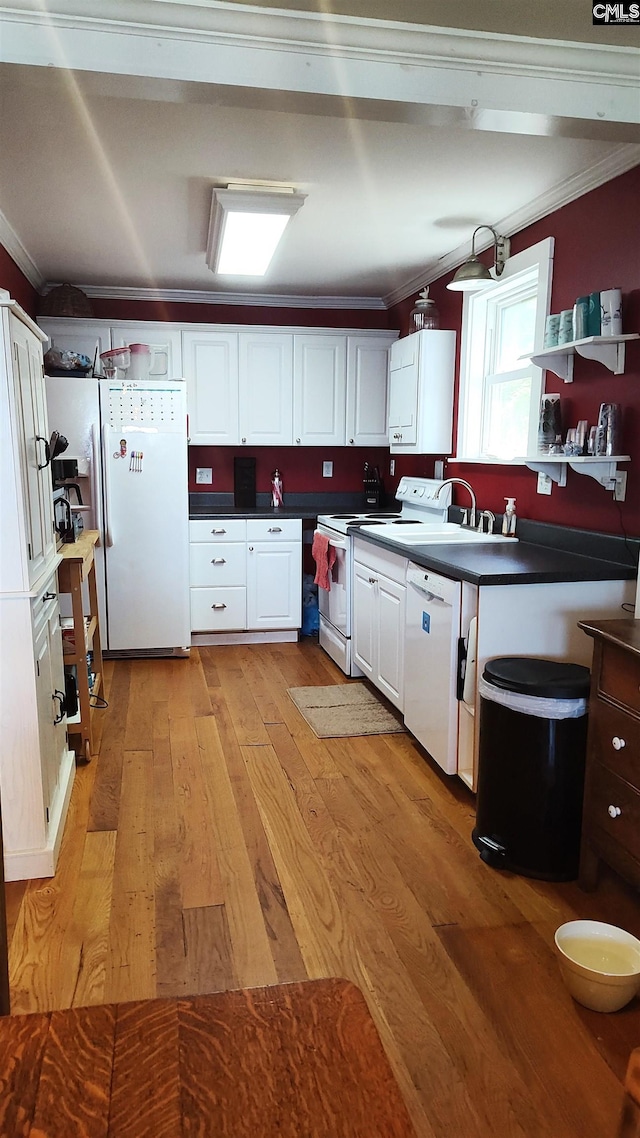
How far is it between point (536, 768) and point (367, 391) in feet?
12.1

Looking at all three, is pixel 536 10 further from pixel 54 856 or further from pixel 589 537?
pixel 54 856

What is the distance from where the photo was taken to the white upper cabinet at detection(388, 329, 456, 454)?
4.48 meters

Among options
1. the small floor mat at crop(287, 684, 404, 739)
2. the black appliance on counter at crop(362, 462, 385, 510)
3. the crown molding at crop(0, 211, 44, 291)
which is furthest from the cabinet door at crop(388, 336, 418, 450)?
the crown molding at crop(0, 211, 44, 291)

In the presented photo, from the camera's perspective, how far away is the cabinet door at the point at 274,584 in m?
5.14

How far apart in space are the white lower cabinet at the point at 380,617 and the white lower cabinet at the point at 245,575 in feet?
3.19

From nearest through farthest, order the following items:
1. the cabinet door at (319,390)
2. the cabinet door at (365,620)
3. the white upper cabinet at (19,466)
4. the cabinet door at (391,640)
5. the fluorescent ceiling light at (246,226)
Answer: the white upper cabinet at (19,466)
the fluorescent ceiling light at (246,226)
the cabinet door at (391,640)
the cabinet door at (365,620)
the cabinet door at (319,390)

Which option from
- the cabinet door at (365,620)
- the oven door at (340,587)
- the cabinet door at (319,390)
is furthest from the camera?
the cabinet door at (319,390)

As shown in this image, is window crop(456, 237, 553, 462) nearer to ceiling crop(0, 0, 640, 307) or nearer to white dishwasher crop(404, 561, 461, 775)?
ceiling crop(0, 0, 640, 307)

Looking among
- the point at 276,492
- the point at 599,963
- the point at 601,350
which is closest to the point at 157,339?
the point at 276,492

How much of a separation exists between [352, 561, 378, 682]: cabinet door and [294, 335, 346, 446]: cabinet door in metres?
1.56

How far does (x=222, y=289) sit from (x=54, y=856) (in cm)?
403

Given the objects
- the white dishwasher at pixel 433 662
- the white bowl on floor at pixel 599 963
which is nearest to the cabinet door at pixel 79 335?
the white dishwasher at pixel 433 662

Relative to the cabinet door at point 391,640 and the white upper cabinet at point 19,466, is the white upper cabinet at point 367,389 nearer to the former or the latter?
the cabinet door at point 391,640

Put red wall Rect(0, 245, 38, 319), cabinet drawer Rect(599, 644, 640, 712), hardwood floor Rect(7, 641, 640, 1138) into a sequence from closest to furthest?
hardwood floor Rect(7, 641, 640, 1138) → cabinet drawer Rect(599, 644, 640, 712) → red wall Rect(0, 245, 38, 319)
